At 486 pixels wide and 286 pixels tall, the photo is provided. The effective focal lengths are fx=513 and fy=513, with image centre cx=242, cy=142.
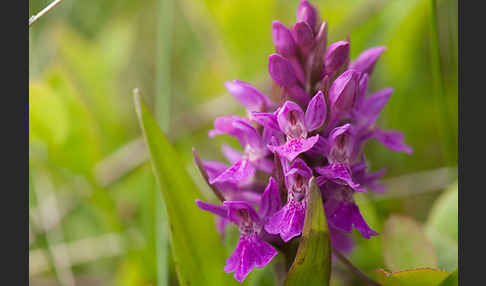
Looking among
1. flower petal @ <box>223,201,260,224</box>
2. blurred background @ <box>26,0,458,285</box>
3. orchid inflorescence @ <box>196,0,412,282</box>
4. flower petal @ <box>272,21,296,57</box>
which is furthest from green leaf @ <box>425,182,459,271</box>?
flower petal @ <box>272,21,296,57</box>

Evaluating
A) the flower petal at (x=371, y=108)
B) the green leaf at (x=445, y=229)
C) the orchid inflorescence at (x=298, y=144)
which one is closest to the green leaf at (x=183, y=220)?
the orchid inflorescence at (x=298, y=144)

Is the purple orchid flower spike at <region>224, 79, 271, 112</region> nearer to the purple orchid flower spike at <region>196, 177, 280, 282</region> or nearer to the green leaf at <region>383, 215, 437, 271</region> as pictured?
the purple orchid flower spike at <region>196, 177, 280, 282</region>

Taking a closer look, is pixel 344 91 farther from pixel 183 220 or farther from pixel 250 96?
pixel 183 220

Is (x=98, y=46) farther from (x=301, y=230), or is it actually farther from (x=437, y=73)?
(x=301, y=230)

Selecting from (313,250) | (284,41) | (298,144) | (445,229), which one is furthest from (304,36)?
(445,229)

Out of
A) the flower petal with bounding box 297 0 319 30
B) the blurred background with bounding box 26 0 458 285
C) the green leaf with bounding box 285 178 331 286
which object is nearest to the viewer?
the green leaf with bounding box 285 178 331 286

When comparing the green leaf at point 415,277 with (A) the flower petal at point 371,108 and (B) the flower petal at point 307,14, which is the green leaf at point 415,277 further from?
(B) the flower petal at point 307,14
